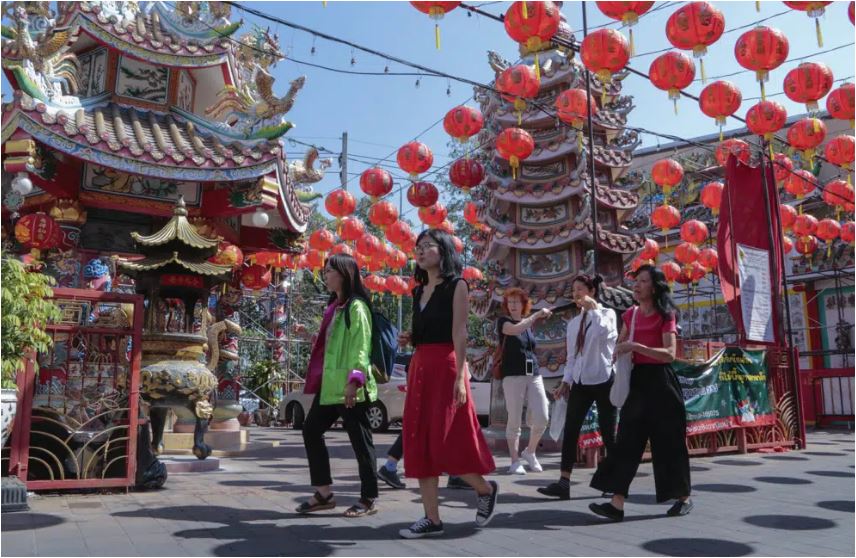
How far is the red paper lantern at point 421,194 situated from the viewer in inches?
562

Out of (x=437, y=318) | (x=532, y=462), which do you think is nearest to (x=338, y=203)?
(x=532, y=462)

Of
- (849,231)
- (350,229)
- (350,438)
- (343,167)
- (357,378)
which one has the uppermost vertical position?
(343,167)

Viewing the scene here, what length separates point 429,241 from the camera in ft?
14.2

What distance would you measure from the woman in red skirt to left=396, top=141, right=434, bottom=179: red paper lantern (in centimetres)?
885

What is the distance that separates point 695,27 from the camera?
329 inches

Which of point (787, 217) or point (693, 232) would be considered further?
point (693, 232)

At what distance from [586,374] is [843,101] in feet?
26.3

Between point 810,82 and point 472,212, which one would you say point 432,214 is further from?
point 810,82

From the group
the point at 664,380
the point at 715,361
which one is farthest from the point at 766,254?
the point at 664,380

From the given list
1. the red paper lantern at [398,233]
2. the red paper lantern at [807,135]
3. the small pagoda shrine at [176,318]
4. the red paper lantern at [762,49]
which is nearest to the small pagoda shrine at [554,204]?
the red paper lantern at [398,233]

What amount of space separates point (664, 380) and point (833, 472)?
4039mm

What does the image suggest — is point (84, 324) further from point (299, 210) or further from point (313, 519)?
point (299, 210)

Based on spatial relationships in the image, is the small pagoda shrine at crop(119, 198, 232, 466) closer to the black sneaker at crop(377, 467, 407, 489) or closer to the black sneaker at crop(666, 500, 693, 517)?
the black sneaker at crop(377, 467, 407, 489)

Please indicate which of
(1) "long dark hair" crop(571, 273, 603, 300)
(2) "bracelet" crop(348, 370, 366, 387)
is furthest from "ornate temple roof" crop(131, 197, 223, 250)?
(1) "long dark hair" crop(571, 273, 603, 300)
